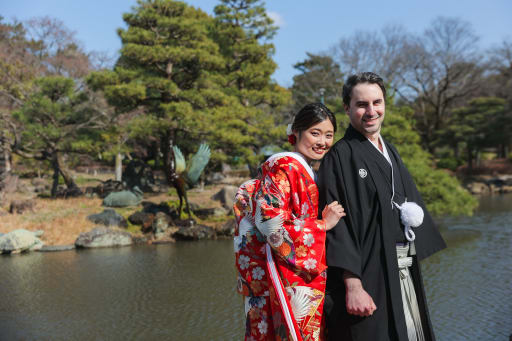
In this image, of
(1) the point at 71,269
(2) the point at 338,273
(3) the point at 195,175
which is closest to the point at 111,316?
(1) the point at 71,269

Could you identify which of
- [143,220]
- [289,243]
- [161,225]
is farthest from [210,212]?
[289,243]

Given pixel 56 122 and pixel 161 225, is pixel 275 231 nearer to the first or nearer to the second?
pixel 161 225

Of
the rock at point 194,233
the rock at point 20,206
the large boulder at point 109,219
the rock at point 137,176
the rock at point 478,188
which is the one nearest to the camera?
the rock at point 194,233

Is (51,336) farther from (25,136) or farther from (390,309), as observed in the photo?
(25,136)

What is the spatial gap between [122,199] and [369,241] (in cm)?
963

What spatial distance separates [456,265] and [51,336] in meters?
5.00

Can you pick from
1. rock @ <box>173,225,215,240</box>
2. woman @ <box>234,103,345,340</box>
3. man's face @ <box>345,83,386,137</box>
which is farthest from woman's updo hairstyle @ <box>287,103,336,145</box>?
rock @ <box>173,225,215,240</box>

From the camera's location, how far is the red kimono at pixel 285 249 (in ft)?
5.29

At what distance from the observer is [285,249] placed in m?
1.62

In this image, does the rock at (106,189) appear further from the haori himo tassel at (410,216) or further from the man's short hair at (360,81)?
the haori himo tassel at (410,216)

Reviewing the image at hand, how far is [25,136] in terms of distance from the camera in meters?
11.1

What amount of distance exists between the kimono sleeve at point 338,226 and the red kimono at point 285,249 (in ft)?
0.12

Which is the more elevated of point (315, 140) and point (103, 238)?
point (315, 140)

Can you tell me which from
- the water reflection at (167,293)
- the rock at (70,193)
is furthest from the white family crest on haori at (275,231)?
the rock at (70,193)
